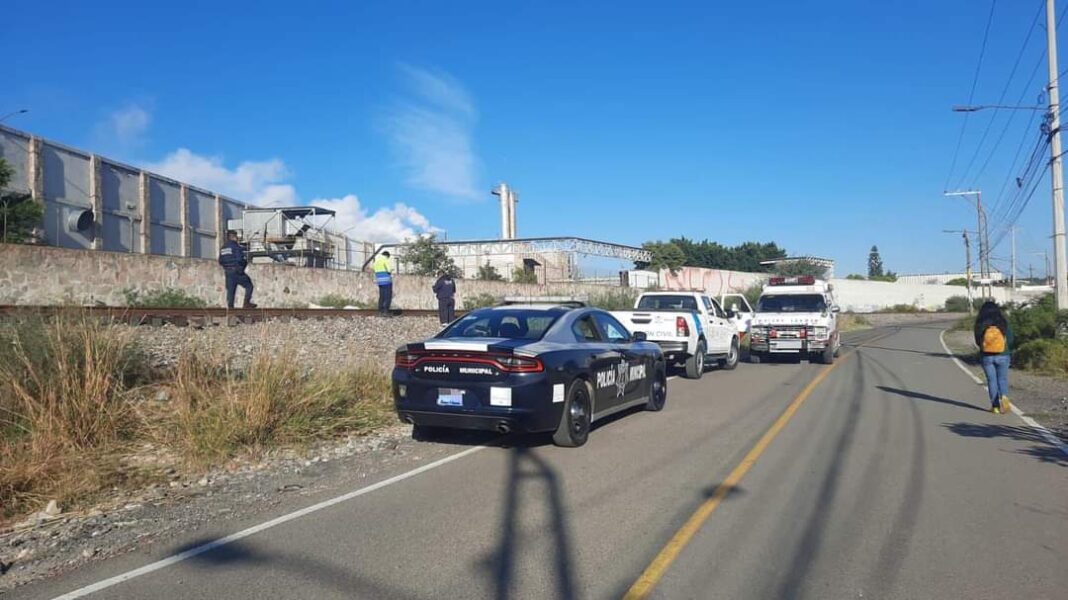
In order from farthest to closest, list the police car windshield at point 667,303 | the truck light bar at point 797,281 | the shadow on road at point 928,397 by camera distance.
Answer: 1. the truck light bar at point 797,281
2. the police car windshield at point 667,303
3. the shadow on road at point 928,397

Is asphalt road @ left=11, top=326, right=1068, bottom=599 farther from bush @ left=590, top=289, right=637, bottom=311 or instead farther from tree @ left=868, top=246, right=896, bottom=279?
tree @ left=868, top=246, right=896, bottom=279

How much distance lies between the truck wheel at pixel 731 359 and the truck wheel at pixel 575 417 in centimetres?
1106

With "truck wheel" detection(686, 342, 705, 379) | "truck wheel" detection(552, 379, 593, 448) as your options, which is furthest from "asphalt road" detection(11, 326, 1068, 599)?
"truck wheel" detection(686, 342, 705, 379)

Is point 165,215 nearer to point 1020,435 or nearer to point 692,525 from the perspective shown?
point 1020,435

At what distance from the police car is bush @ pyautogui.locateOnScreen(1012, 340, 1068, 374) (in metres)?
13.1

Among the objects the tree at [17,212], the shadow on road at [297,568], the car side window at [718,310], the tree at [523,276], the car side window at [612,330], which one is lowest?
the shadow on road at [297,568]

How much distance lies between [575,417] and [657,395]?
3311 mm

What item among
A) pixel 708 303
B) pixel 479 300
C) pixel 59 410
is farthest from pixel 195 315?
pixel 479 300

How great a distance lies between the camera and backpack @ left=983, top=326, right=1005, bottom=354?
38.7 ft

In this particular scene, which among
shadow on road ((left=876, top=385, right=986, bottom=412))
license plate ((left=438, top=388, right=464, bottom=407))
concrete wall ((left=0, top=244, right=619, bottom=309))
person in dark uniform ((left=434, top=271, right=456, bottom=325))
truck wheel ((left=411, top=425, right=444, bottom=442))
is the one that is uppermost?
concrete wall ((left=0, top=244, right=619, bottom=309))

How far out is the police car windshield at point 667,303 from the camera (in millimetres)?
18109

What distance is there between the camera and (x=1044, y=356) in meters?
18.3

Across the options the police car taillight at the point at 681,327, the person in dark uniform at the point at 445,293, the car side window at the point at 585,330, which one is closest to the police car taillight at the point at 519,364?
the car side window at the point at 585,330

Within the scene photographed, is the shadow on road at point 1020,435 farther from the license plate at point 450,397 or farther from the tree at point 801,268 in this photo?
the tree at point 801,268
